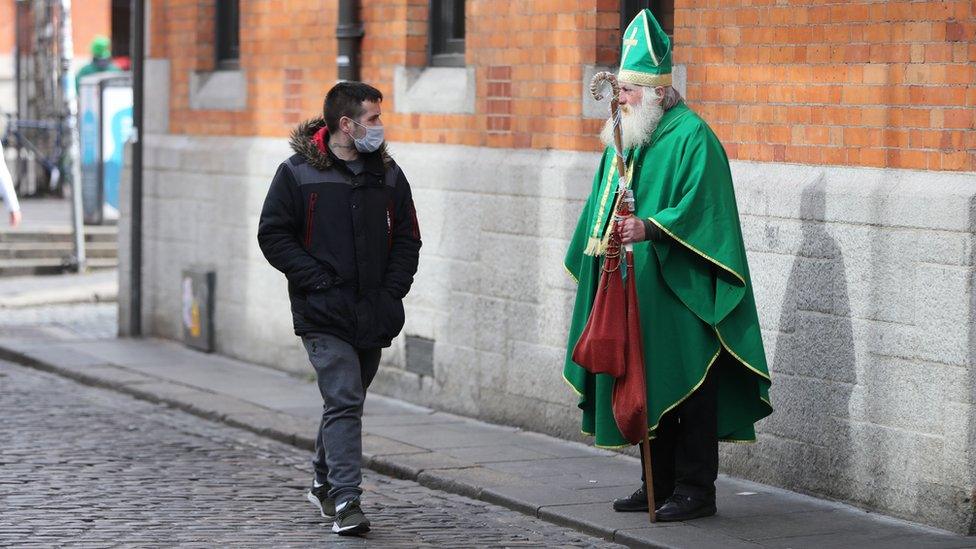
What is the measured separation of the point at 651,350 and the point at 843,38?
1589 mm

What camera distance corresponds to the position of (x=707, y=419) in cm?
769

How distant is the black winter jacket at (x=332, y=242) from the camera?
7.61 meters

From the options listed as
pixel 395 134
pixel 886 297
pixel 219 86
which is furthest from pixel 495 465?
pixel 219 86

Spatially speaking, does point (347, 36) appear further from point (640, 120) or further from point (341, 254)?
point (640, 120)

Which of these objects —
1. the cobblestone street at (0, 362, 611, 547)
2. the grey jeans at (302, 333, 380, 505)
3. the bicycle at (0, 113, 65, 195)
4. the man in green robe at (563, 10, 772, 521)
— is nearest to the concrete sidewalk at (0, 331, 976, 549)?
the cobblestone street at (0, 362, 611, 547)

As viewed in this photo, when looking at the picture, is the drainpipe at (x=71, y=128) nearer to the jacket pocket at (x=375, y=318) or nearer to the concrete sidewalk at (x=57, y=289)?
the concrete sidewalk at (x=57, y=289)

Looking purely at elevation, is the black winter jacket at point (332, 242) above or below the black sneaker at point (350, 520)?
above

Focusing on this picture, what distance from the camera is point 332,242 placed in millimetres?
7637

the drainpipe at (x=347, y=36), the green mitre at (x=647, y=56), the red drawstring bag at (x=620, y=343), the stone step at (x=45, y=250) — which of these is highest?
the drainpipe at (x=347, y=36)

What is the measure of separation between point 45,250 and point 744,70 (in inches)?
493

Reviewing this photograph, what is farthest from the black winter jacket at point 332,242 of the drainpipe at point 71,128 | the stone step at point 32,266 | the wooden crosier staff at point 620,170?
the stone step at point 32,266

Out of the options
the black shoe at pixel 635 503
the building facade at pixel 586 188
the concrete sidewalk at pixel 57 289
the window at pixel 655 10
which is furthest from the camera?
the concrete sidewalk at pixel 57 289

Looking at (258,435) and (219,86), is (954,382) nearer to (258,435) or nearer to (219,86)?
(258,435)

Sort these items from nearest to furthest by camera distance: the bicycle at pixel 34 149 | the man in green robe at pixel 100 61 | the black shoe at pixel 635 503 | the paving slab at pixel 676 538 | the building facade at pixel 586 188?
the paving slab at pixel 676 538, the building facade at pixel 586 188, the black shoe at pixel 635 503, the man in green robe at pixel 100 61, the bicycle at pixel 34 149
